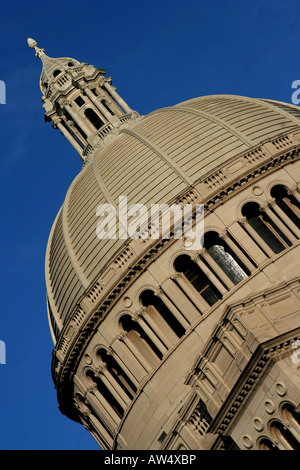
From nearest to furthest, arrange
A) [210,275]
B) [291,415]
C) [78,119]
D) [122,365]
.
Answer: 1. [291,415]
2. [210,275]
3. [122,365]
4. [78,119]

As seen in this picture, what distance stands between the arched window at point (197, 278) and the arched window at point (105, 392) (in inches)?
315

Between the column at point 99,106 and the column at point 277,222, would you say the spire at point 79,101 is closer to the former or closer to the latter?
the column at point 99,106

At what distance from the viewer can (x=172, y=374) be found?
48875 mm

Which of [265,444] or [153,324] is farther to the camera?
[153,324]

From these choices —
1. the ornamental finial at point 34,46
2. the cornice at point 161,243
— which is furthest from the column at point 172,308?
the ornamental finial at point 34,46

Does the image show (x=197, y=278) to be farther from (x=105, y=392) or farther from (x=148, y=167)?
(x=105, y=392)

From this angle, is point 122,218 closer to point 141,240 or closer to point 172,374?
point 141,240

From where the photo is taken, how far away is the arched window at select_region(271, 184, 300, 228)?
5200cm

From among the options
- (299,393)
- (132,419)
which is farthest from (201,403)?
(132,419)

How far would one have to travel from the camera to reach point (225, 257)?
5097 cm

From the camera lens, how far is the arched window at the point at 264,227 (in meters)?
50.6

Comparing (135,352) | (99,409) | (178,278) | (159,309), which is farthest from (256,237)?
(99,409)

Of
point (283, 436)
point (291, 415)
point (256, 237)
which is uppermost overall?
point (256, 237)

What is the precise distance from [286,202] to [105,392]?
15.2m
